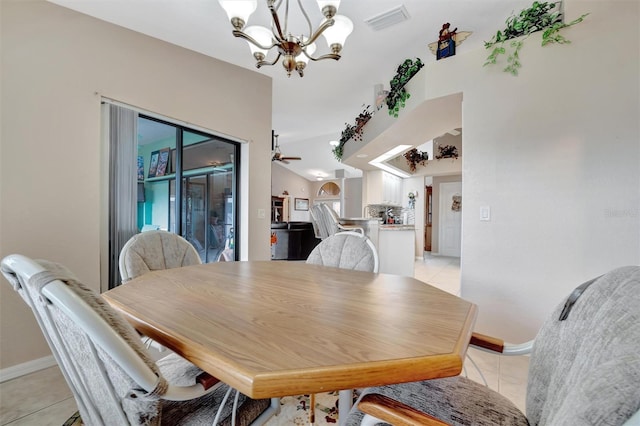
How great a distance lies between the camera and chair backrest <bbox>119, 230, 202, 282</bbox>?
5.04ft

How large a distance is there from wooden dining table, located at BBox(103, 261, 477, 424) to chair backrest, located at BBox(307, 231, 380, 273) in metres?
0.37

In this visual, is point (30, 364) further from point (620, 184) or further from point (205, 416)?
point (620, 184)

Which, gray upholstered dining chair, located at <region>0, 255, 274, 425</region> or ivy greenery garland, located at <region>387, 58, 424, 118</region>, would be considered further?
ivy greenery garland, located at <region>387, 58, 424, 118</region>

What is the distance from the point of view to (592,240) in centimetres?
180

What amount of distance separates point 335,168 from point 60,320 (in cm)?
917

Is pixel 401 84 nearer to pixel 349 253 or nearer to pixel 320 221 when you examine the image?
pixel 349 253

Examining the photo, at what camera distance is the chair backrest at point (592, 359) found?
34cm

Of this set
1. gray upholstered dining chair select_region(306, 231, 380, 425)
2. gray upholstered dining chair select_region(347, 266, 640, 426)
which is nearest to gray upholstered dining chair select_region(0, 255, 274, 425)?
gray upholstered dining chair select_region(347, 266, 640, 426)

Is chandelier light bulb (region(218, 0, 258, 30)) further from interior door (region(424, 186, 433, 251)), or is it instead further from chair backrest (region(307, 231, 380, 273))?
interior door (region(424, 186, 433, 251))

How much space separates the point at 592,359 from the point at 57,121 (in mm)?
2987

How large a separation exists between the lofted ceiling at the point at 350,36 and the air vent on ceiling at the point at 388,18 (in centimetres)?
3

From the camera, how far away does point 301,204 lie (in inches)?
435

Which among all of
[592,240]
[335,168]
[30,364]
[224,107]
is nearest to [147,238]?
[30,364]

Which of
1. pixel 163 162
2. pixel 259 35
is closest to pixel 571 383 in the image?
pixel 259 35
